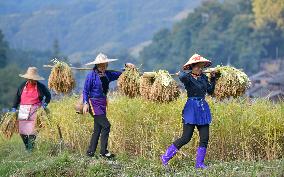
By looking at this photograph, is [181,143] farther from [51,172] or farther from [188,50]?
[188,50]

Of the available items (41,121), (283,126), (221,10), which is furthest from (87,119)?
(221,10)

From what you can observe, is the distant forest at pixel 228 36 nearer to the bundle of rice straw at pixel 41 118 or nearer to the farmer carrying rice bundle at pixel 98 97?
the bundle of rice straw at pixel 41 118

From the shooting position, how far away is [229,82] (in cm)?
784

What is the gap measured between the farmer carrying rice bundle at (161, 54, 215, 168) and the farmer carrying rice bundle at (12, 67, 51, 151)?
115 inches

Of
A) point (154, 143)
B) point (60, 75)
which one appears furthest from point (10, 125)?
point (154, 143)

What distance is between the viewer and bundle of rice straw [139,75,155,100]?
804 centimetres

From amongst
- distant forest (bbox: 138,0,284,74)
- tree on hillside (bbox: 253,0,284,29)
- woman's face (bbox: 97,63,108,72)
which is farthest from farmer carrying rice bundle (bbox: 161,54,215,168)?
tree on hillside (bbox: 253,0,284,29)

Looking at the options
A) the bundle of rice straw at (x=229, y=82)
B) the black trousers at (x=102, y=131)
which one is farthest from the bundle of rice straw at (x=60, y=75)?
the bundle of rice straw at (x=229, y=82)

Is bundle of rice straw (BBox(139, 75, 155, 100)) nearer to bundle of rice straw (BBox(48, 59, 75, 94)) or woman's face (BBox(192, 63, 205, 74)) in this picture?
woman's face (BBox(192, 63, 205, 74))

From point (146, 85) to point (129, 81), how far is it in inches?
15.1

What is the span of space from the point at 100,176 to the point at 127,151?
2.20m

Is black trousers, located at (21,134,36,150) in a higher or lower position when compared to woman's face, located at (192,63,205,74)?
lower

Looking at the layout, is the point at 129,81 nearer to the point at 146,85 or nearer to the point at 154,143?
the point at 146,85

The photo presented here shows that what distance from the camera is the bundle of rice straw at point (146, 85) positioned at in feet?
26.4
